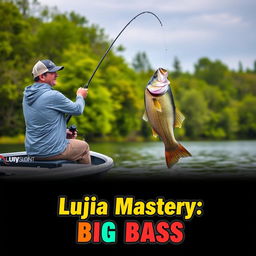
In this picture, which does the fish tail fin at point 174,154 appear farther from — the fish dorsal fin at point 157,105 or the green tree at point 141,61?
the green tree at point 141,61

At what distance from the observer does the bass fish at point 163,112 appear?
486 centimetres

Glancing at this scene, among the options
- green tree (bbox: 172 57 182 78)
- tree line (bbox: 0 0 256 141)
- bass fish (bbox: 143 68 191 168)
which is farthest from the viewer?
green tree (bbox: 172 57 182 78)

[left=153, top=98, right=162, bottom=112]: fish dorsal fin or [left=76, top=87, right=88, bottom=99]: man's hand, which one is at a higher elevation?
[left=76, top=87, right=88, bottom=99]: man's hand

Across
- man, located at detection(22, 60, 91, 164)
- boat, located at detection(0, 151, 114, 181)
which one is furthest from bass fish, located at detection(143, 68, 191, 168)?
boat, located at detection(0, 151, 114, 181)

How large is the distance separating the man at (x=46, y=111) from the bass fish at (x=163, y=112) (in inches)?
47.1

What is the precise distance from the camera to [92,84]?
36094 millimetres

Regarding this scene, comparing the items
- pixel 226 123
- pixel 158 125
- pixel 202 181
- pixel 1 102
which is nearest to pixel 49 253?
pixel 158 125

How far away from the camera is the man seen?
5898 mm

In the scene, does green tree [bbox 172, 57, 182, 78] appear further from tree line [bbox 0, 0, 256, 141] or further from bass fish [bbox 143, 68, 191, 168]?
bass fish [bbox 143, 68, 191, 168]

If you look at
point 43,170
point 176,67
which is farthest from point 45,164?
point 176,67

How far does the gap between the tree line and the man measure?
1515 centimetres

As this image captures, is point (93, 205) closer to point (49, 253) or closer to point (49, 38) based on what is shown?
point (49, 253)

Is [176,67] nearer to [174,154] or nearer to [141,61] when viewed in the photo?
[141,61]

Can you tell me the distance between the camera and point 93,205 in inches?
202
